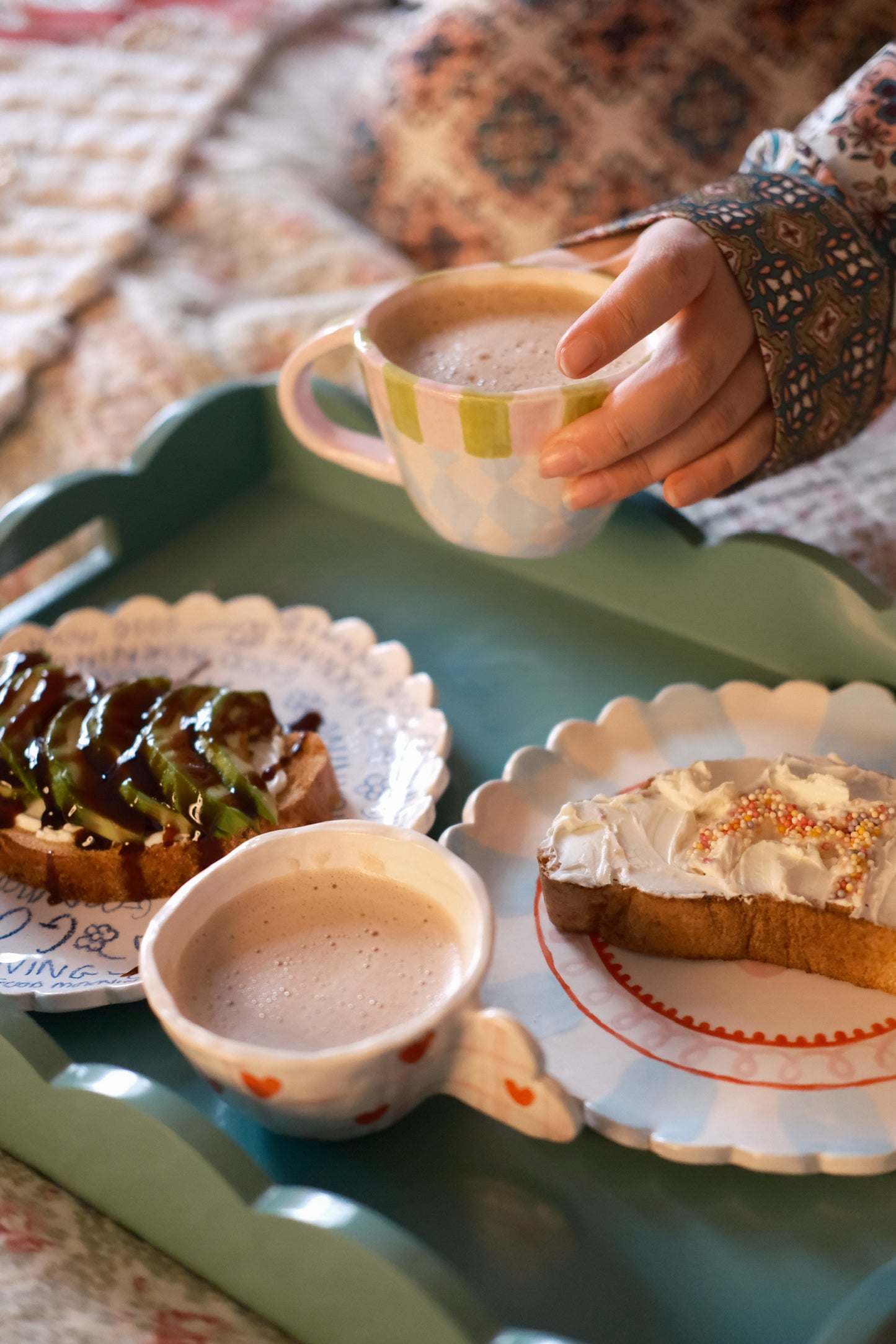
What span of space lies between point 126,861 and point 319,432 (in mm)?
366

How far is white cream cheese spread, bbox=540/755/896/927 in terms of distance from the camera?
687 mm

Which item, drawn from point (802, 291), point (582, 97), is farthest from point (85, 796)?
point (582, 97)

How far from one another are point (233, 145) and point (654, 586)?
4.24 ft

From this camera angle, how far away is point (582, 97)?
1.71 metres

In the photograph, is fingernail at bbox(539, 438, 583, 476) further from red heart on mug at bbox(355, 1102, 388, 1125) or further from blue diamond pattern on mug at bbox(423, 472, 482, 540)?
red heart on mug at bbox(355, 1102, 388, 1125)

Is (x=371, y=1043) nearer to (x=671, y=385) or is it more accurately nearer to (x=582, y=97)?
(x=671, y=385)

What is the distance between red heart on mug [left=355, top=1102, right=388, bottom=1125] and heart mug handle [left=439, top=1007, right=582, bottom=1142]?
36mm

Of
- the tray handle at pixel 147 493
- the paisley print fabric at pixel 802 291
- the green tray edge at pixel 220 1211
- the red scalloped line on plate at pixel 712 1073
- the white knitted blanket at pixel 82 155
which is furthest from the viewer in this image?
the white knitted blanket at pixel 82 155

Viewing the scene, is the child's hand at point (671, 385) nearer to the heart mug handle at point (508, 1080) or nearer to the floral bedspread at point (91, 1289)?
the heart mug handle at point (508, 1080)

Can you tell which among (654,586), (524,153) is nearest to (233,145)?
(524,153)

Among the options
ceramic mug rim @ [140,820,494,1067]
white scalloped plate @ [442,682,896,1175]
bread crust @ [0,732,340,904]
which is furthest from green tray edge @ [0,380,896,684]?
ceramic mug rim @ [140,820,494,1067]

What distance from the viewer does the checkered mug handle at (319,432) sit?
888 millimetres

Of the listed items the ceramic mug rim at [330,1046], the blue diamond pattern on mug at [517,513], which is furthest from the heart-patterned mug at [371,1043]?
the blue diamond pattern on mug at [517,513]

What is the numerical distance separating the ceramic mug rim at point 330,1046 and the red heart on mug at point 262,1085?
1 cm
